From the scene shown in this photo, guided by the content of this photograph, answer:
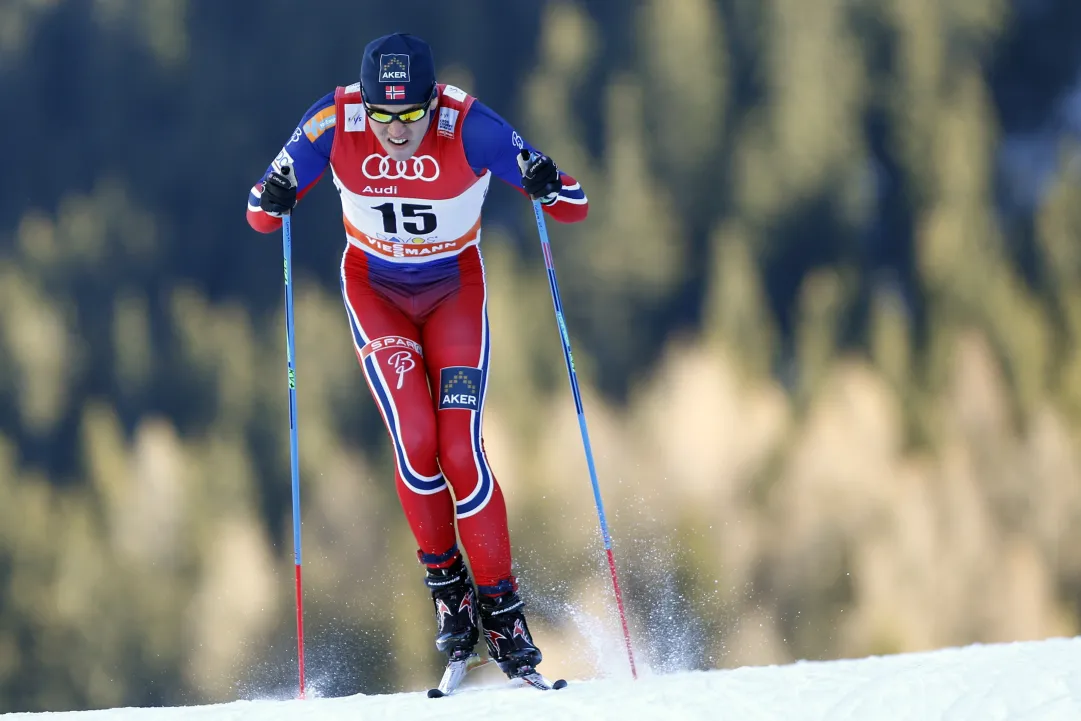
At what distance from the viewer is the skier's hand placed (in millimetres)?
2816

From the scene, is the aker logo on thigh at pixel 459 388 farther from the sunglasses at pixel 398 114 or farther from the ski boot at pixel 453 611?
the sunglasses at pixel 398 114

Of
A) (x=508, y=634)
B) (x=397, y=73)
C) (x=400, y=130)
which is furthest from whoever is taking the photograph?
(x=508, y=634)

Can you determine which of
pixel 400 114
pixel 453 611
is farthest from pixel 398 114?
pixel 453 611

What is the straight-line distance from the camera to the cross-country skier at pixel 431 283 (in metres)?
2.75

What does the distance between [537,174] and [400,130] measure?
0.37 meters

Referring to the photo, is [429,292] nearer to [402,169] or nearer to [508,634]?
[402,169]

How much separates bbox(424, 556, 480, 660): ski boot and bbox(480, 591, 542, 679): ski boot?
69mm

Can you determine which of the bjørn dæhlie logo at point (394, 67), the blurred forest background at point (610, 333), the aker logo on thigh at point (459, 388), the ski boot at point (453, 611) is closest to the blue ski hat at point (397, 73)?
the bjørn dæhlie logo at point (394, 67)

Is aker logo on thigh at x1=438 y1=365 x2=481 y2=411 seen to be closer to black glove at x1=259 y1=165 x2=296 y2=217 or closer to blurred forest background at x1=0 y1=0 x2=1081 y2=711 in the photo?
black glove at x1=259 y1=165 x2=296 y2=217

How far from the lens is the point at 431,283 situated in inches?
118

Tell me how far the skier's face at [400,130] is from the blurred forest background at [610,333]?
3785mm

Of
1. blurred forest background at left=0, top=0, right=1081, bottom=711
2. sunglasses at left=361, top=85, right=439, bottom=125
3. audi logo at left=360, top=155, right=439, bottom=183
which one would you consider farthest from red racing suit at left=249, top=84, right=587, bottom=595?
blurred forest background at left=0, top=0, right=1081, bottom=711

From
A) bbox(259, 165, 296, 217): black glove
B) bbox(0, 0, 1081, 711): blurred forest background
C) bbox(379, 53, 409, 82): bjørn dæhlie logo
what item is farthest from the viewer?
bbox(0, 0, 1081, 711): blurred forest background

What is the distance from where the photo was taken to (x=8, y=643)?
7.09m
